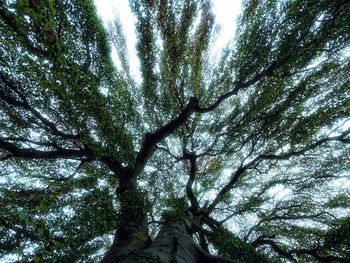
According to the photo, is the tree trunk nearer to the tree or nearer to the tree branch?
the tree

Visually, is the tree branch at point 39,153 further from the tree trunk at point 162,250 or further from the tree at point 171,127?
the tree trunk at point 162,250

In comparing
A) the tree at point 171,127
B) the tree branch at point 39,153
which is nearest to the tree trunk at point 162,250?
the tree at point 171,127

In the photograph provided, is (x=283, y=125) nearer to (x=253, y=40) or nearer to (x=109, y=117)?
(x=253, y=40)

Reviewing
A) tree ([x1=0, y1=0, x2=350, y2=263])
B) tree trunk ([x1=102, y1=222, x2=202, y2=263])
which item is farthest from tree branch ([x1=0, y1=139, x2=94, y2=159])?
tree trunk ([x1=102, y1=222, x2=202, y2=263])

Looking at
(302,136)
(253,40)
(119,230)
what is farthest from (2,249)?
(302,136)

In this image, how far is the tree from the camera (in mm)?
3561

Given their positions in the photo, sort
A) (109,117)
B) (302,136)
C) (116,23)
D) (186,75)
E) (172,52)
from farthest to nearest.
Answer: (116,23)
(186,75)
(172,52)
(302,136)
(109,117)

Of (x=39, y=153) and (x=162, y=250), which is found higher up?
(x=39, y=153)

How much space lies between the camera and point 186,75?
6699mm

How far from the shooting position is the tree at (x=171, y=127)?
3.56 m

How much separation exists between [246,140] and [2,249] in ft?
19.3

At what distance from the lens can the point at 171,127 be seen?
5.75 metres

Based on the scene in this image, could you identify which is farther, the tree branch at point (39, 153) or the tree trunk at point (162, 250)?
the tree branch at point (39, 153)

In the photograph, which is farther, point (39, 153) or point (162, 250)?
point (39, 153)
